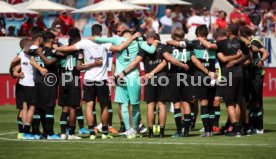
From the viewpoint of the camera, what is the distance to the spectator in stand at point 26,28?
1576 inches

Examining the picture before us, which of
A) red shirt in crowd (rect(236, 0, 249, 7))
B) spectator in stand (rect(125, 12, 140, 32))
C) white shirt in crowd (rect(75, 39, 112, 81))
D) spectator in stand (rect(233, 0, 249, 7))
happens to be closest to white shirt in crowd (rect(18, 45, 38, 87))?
white shirt in crowd (rect(75, 39, 112, 81))

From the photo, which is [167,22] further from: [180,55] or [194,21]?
[180,55]

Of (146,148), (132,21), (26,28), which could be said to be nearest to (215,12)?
(132,21)

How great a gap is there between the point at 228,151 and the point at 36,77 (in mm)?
4860

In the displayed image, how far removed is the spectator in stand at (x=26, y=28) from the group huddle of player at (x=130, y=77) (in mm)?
14323

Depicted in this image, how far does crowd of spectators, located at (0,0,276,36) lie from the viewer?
4072 cm

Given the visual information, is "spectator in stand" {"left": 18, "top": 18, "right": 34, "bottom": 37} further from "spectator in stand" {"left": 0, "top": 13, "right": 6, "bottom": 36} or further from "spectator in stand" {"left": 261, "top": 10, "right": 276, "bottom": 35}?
"spectator in stand" {"left": 261, "top": 10, "right": 276, "bottom": 35}

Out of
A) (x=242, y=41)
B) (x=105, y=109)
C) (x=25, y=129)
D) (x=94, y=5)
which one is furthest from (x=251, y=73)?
(x=94, y=5)

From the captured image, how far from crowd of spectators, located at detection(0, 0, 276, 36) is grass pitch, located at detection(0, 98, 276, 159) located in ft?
48.1

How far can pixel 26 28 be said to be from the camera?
132ft

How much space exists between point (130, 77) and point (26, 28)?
15.7m

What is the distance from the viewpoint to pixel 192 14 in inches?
1683

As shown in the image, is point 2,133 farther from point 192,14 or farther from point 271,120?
point 192,14

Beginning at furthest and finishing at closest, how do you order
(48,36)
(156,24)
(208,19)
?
(208,19), (156,24), (48,36)
